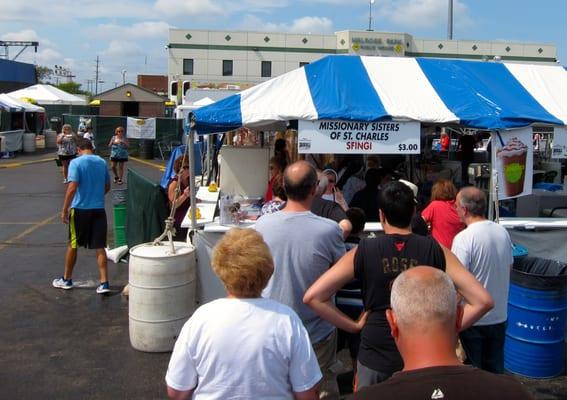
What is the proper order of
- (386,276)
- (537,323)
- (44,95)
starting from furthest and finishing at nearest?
(44,95), (537,323), (386,276)

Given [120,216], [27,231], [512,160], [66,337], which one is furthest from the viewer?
[27,231]

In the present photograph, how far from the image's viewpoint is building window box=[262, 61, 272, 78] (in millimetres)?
55250

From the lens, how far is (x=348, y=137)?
6172 millimetres

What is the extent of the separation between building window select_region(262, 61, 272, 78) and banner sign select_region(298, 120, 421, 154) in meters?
50.5

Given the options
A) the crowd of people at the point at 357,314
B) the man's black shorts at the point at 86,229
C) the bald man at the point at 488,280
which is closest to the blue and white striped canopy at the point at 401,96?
the man's black shorts at the point at 86,229

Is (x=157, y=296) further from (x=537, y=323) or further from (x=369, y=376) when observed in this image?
(x=537, y=323)

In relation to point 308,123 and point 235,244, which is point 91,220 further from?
point 235,244

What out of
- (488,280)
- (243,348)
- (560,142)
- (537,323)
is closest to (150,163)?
(560,142)

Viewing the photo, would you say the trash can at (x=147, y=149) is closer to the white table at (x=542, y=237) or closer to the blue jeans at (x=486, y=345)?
the white table at (x=542, y=237)

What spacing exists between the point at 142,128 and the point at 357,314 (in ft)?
83.0

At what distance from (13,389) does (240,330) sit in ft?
10.3

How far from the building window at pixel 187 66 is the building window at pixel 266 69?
6.86 meters

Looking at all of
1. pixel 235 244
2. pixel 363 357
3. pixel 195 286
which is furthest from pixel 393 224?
pixel 195 286

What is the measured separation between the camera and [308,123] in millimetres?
6160
